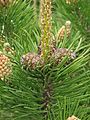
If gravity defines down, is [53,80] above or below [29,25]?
below

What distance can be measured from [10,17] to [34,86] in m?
0.30

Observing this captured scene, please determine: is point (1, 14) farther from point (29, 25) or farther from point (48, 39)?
point (48, 39)

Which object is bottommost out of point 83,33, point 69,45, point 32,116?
point 32,116

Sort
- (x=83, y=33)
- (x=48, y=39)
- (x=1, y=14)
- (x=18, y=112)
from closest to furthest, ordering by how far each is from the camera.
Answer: (x=48, y=39) < (x=18, y=112) < (x=1, y=14) < (x=83, y=33)

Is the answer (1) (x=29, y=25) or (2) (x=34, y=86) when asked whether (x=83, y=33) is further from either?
(2) (x=34, y=86)

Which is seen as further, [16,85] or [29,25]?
[29,25]

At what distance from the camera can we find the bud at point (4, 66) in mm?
707

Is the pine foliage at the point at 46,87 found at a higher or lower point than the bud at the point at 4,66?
lower

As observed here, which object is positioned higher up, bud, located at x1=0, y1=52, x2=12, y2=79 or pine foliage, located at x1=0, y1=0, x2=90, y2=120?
bud, located at x1=0, y1=52, x2=12, y2=79

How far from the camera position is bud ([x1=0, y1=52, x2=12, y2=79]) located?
2.32ft

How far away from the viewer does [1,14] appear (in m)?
0.96

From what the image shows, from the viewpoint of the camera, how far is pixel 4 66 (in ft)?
2.33

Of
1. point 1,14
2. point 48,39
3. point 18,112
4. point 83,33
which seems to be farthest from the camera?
point 83,33

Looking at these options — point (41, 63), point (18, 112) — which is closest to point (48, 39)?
point (41, 63)
